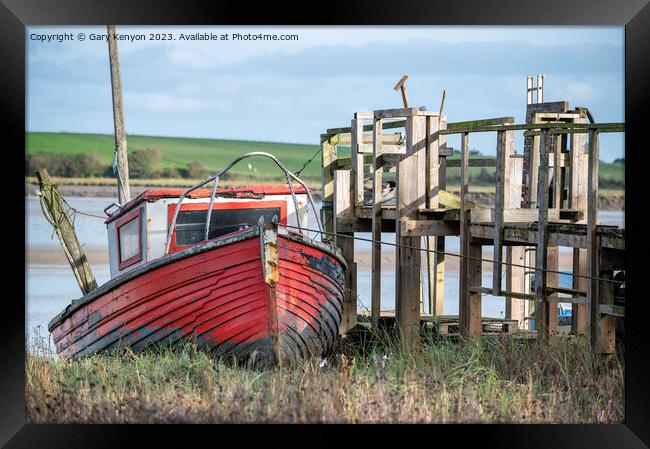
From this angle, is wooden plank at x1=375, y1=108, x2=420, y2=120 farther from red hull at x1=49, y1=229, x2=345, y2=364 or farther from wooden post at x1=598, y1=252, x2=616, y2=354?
wooden post at x1=598, y1=252, x2=616, y2=354

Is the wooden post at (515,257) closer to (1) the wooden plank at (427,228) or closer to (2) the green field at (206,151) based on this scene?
(1) the wooden plank at (427,228)

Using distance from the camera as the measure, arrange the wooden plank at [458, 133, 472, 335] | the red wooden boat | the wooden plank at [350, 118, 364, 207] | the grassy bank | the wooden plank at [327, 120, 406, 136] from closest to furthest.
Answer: the grassy bank, the red wooden boat, the wooden plank at [458, 133, 472, 335], the wooden plank at [350, 118, 364, 207], the wooden plank at [327, 120, 406, 136]

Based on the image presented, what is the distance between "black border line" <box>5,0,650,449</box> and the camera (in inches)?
340

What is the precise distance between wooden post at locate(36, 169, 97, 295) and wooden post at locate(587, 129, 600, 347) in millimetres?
5871

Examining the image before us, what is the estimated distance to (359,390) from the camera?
9.45m

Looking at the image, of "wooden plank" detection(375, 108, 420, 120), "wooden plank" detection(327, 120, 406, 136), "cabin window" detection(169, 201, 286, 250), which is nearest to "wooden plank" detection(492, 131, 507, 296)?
"wooden plank" detection(375, 108, 420, 120)

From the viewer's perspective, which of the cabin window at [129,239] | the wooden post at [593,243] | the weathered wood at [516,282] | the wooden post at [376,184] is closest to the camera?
the wooden post at [593,243]

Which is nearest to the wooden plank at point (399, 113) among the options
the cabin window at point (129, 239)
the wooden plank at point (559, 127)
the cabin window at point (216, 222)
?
the wooden plank at point (559, 127)

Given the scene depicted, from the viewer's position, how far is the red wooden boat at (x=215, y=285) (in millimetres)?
11062

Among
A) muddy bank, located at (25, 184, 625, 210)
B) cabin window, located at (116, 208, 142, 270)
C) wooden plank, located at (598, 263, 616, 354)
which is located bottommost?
wooden plank, located at (598, 263, 616, 354)
